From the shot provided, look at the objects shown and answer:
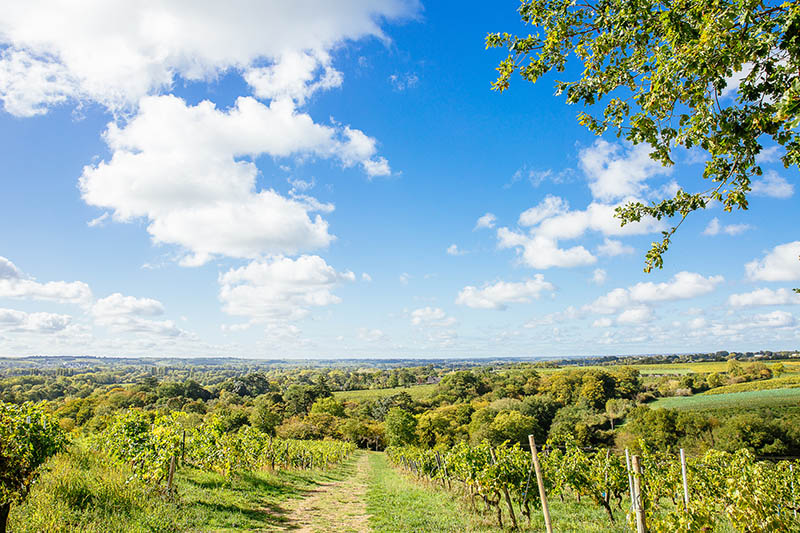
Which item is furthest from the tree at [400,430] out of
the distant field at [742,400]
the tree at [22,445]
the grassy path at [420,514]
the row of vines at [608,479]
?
the distant field at [742,400]

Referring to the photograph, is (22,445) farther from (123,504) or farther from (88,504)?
(123,504)

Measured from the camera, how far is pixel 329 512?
13.4 m

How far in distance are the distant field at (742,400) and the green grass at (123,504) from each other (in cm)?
8195

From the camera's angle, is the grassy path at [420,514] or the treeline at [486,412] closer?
the grassy path at [420,514]

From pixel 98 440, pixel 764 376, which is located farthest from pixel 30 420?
pixel 764 376

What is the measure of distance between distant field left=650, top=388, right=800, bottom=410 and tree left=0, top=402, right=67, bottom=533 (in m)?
87.6

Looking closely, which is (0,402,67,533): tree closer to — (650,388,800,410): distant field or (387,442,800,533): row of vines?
(387,442,800,533): row of vines

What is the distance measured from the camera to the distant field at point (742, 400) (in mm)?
63906

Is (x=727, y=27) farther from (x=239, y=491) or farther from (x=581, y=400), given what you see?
(x=581, y=400)

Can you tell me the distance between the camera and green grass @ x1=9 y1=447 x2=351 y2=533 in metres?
7.43

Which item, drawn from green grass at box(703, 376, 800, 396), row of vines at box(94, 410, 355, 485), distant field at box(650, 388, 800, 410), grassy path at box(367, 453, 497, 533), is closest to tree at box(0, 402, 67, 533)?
row of vines at box(94, 410, 355, 485)

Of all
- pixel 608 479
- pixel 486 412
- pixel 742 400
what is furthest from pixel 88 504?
pixel 742 400

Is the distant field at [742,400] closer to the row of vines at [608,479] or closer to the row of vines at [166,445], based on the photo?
the row of vines at [608,479]

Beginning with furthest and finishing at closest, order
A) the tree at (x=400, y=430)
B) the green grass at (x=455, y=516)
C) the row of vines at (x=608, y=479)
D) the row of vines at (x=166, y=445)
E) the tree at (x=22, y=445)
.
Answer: the tree at (x=400, y=430) → the row of vines at (x=608, y=479) → the row of vines at (x=166, y=445) → the green grass at (x=455, y=516) → the tree at (x=22, y=445)
